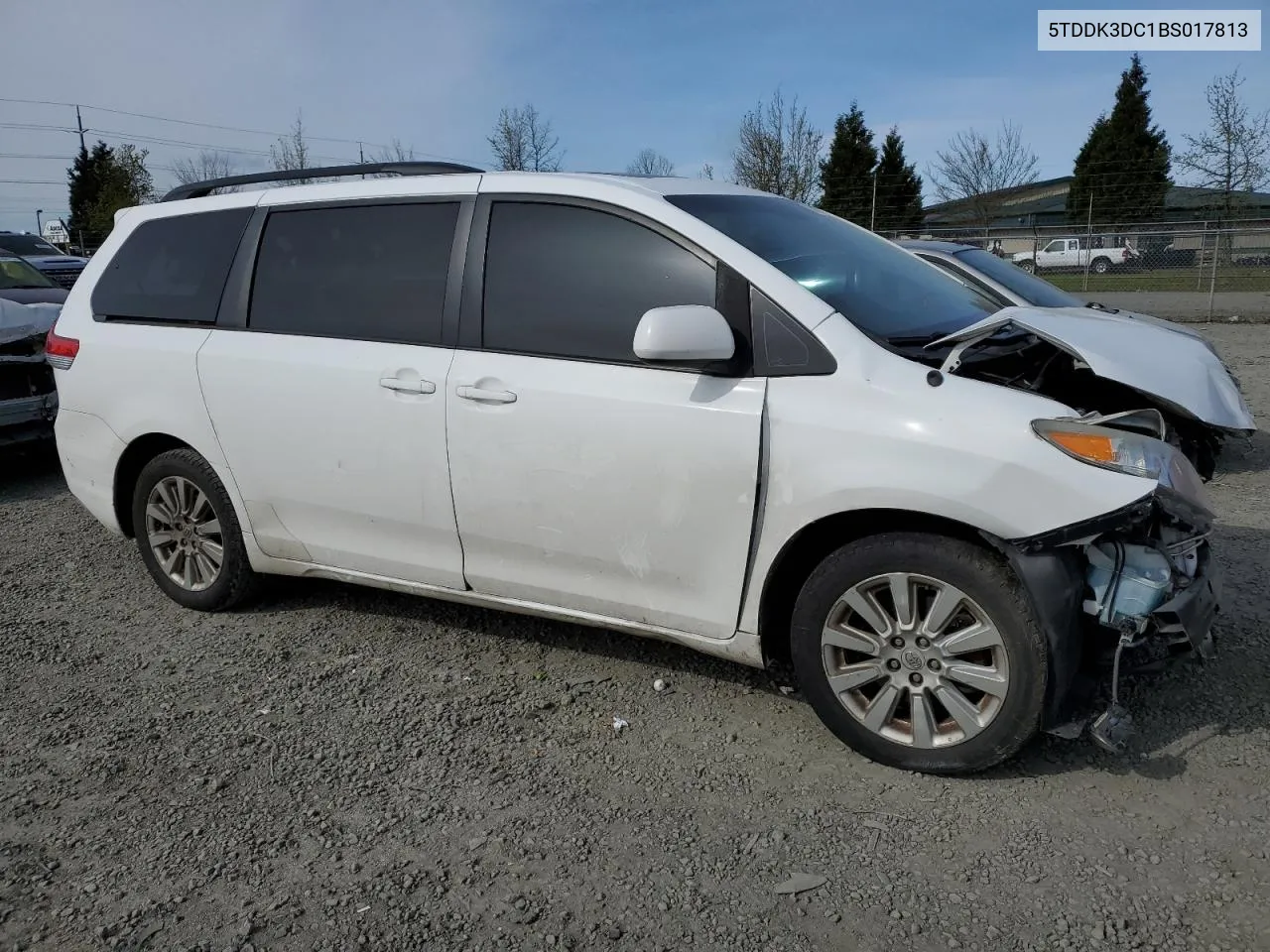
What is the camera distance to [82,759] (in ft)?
11.2

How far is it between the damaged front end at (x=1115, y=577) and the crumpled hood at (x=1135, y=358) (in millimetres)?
190

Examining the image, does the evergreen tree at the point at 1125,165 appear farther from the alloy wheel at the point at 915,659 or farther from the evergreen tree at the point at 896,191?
the alloy wheel at the point at 915,659

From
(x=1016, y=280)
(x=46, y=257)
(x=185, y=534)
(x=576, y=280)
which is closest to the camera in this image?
(x=576, y=280)

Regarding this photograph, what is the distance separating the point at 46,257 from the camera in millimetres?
16781

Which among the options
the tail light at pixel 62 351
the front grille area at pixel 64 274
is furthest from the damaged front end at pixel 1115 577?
the front grille area at pixel 64 274

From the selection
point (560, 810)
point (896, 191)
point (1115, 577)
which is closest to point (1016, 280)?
point (1115, 577)

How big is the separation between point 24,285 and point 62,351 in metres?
6.29

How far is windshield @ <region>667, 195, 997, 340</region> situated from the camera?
3393 mm

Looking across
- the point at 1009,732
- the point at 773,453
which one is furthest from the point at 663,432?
the point at 1009,732

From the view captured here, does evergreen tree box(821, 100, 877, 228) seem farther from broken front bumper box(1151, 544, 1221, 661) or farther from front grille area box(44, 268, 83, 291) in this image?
broken front bumper box(1151, 544, 1221, 661)

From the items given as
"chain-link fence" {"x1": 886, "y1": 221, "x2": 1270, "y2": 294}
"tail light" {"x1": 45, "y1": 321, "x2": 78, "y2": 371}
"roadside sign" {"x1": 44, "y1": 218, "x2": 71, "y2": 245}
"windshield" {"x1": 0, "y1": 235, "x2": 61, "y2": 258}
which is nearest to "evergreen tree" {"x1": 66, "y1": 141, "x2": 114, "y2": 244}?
"roadside sign" {"x1": 44, "y1": 218, "x2": 71, "y2": 245}

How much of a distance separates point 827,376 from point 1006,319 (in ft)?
2.22

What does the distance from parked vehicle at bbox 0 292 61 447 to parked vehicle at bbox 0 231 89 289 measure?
7.91m

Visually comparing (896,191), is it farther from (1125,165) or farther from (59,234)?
(59,234)
